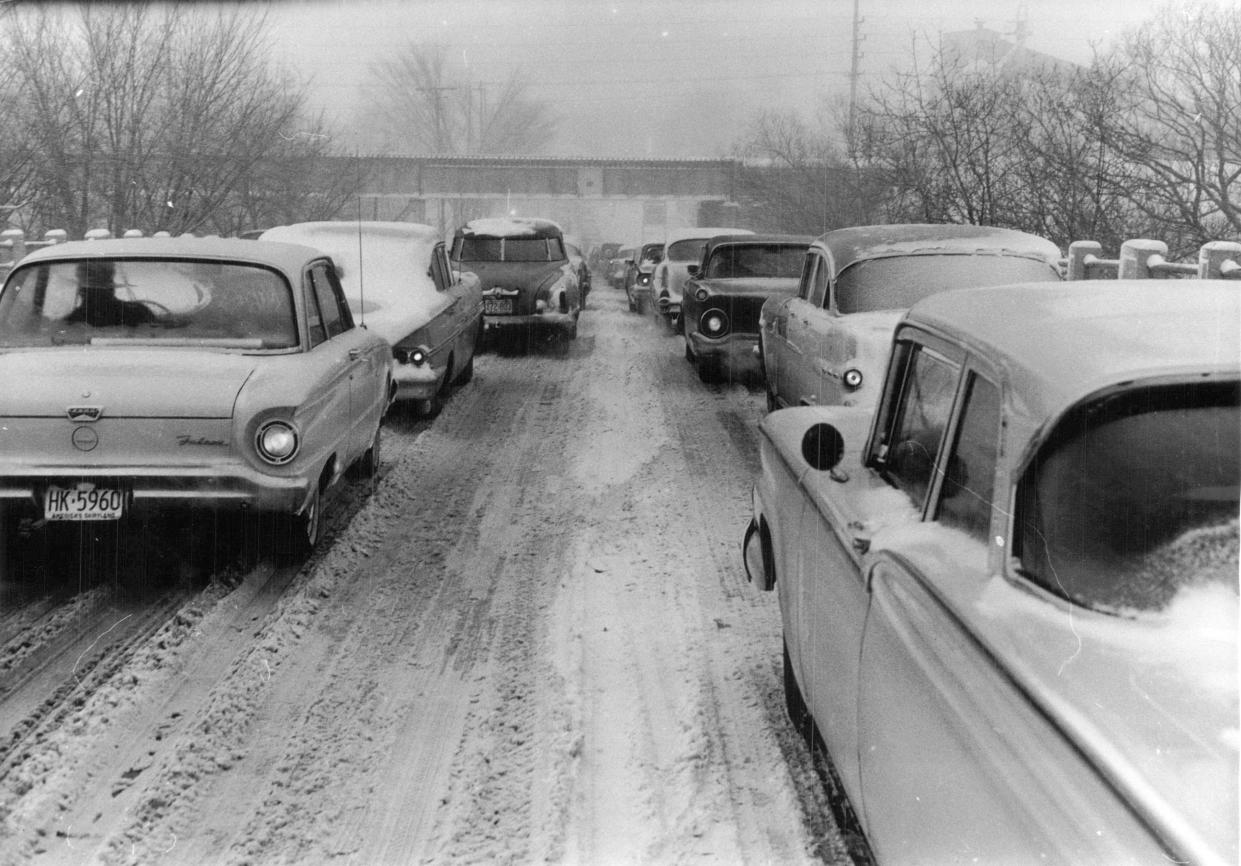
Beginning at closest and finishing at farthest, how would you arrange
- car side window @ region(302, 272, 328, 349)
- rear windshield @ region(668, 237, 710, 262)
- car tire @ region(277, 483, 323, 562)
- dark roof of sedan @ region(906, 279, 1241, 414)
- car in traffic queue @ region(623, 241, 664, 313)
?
1. dark roof of sedan @ region(906, 279, 1241, 414)
2. car tire @ region(277, 483, 323, 562)
3. car side window @ region(302, 272, 328, 349)
4. rear windshield @ region(668, 237, 710, 262)
5. car in traffic queue @ region(623, 241, 664, 313)

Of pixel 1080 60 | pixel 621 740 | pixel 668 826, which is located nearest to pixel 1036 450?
pixel 668 826

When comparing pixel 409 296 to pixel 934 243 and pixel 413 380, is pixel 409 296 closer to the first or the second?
pixel 413 380

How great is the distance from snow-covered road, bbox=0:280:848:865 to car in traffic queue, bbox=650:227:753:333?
1005 centimetres

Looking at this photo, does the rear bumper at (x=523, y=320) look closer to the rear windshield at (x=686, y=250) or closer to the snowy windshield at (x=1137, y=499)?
the rear windshield at (x=686, y=250)

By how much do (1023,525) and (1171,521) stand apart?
0.82ft

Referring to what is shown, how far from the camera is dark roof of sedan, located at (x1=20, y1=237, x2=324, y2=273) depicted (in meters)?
5.98

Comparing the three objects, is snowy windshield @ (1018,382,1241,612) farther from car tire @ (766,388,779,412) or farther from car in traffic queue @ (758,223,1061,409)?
car tire @ (766,388,779,412)

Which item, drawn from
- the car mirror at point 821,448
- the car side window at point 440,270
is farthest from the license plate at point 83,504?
the car side window at point 440,270

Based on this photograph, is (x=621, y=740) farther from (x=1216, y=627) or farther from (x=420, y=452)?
(x=420, y=452)

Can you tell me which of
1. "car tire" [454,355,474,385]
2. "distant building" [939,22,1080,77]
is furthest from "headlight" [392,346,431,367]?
"distant building" [939,22,1080,77]

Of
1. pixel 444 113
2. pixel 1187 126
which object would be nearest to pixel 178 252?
pixel 1187 126

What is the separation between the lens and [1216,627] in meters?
1.96

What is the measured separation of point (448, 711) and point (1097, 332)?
8.54 feet

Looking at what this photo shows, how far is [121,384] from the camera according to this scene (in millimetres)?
5090
